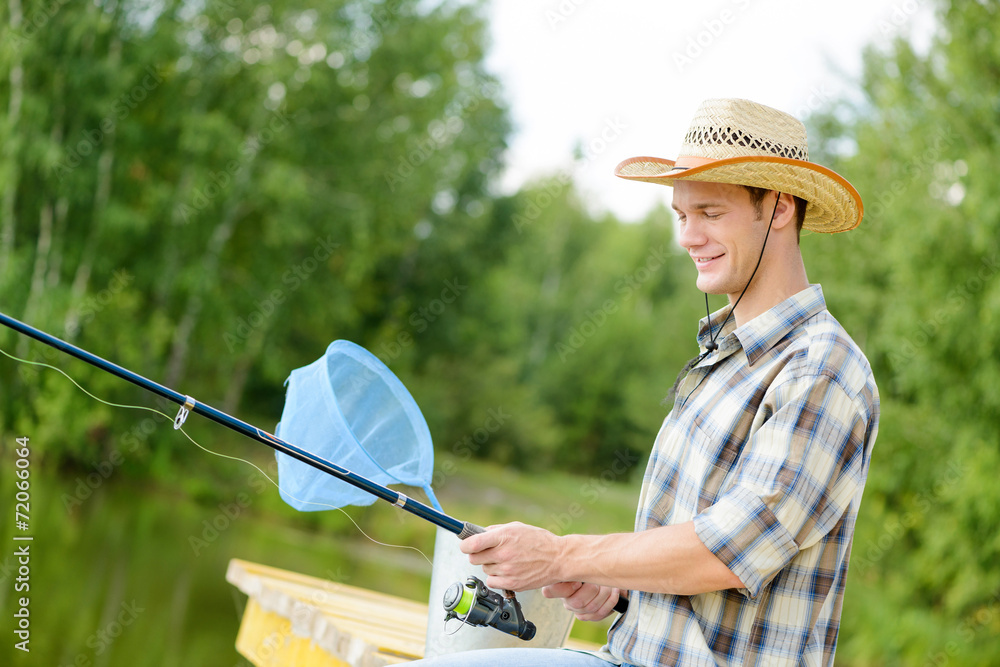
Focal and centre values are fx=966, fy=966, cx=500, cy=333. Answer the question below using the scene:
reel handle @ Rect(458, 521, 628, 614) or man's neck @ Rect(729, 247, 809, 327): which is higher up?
man's neck @ Rect(729, 247, 809, 327)

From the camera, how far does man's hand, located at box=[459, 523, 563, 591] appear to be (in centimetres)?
161

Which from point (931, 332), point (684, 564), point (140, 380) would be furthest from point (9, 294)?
point (684, 564)

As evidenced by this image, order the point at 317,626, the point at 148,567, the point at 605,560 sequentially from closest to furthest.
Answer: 1. the point at 605,560
2. the point at 317,626
3. the point at 148,567

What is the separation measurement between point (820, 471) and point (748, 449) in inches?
4.4

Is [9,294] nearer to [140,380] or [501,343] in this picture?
[140,380]

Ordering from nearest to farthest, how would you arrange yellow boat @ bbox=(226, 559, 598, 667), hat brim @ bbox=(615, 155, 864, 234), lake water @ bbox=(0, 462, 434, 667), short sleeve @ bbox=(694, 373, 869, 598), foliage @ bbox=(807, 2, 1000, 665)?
short sleeve @ bbox=(694, 373, 869, 598), hat brim @ bbox=(615, 155, 864, 234), yellow boat @ bbox=(226, 559, 598, 667), lake water @ bbox=(0, 462, 434, 667), foliage @ bbox=(807, 2, 1000, 665)

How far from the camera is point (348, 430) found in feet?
6.19

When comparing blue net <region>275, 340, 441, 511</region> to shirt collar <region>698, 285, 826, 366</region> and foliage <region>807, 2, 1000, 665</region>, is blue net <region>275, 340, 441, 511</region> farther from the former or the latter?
foliage <region>807, 2, 1000, 665</region>

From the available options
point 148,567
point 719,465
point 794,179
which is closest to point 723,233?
point 794,179

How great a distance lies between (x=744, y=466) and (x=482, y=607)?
590 millimetres

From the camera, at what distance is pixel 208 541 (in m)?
9.70

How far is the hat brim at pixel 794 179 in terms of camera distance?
1698 mm

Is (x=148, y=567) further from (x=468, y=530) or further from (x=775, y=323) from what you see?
(x=775, y=323)

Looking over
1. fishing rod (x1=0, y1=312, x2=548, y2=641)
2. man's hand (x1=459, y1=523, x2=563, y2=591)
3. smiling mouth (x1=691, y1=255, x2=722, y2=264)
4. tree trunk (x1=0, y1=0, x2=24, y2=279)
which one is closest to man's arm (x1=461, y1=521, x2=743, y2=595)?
man's hand (x1=459, y1=523, x2=563, y2=591)
